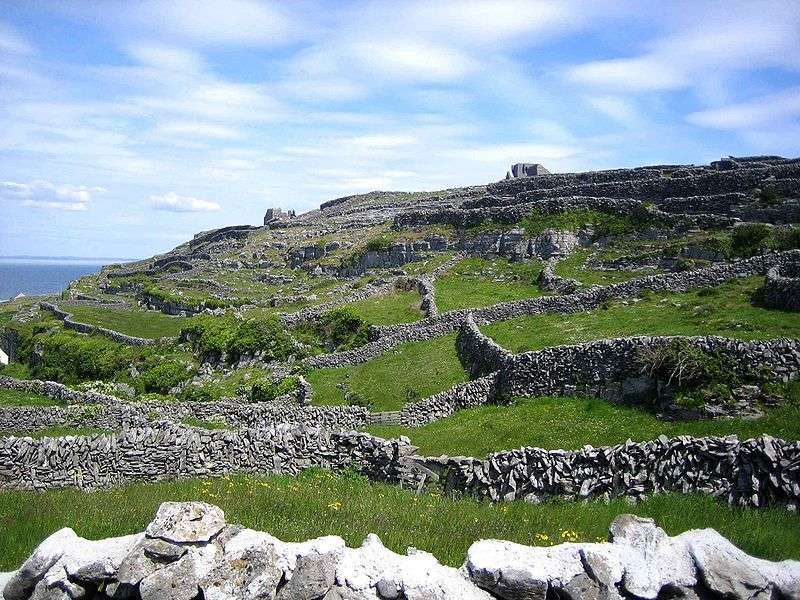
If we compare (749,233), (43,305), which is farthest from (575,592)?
(43,305)

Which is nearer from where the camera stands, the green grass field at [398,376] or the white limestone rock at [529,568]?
the white limestone rock at [529,568]

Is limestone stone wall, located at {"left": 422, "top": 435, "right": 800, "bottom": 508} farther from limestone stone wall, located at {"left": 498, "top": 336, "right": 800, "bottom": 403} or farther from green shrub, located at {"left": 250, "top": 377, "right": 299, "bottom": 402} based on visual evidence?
green shrub, located at {"left": 250, "top": 377, "right": 299, "bottom": 402}

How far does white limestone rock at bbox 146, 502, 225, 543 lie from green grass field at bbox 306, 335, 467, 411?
20614 mm

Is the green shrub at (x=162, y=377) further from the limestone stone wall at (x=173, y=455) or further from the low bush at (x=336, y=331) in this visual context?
the limestone stone wall at (x=173, y=455)

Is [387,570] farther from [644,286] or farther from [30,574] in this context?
[644,286]

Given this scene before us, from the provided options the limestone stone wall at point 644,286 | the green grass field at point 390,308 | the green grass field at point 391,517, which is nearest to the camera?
the green grass field at point 391,517

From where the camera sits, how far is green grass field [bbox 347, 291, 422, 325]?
42500 mm

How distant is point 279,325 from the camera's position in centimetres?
4438

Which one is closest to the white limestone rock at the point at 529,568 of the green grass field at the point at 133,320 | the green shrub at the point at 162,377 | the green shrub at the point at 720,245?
the green shrub at the point at 720,245

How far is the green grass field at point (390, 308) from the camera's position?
139 ft

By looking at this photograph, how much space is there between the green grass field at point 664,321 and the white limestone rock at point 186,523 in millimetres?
21002

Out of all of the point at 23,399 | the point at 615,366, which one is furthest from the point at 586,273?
the point at 23,399

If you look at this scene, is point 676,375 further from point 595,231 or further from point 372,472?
point 595,231

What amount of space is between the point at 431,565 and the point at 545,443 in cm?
1090
